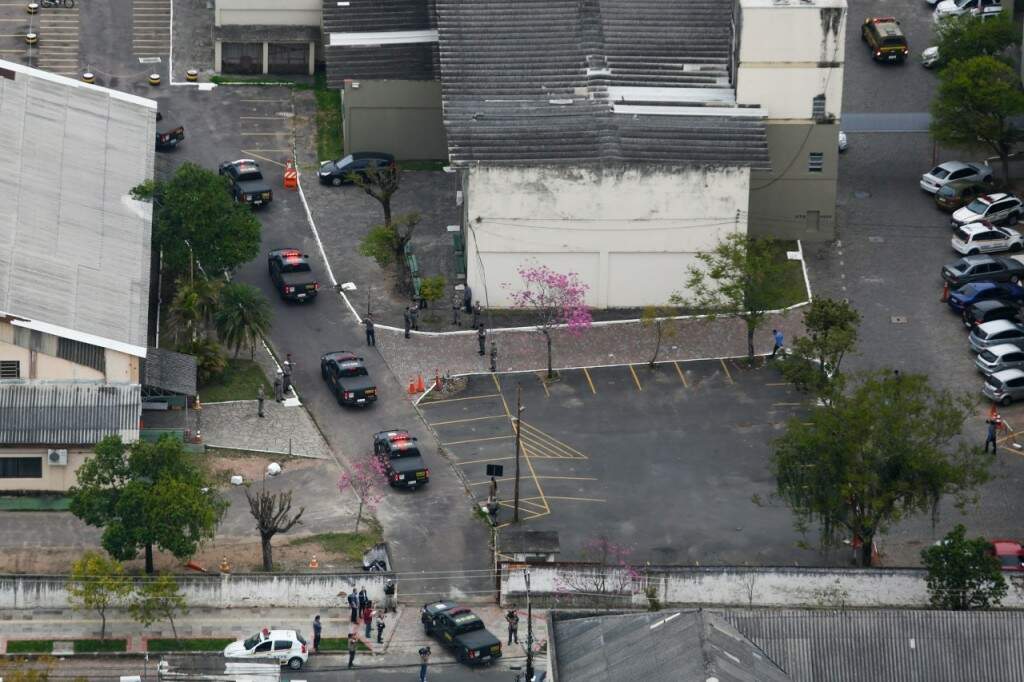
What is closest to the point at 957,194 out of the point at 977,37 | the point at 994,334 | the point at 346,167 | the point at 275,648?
the point at 977,37

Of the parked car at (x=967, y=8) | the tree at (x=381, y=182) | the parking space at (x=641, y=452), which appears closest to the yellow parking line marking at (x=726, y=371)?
the parking space at (x=641, y=452)

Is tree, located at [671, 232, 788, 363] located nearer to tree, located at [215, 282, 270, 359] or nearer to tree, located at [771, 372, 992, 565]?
tree, located at [771, 372, 992, 565]

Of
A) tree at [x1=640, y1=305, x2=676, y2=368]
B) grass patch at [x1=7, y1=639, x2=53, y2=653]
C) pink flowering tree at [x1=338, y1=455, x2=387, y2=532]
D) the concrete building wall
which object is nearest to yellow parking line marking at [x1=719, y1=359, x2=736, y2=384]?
tree at [x1=640, y1=305, x2=676, y2=368]

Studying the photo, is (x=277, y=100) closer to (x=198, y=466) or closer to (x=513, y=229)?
(x=513, y=229)

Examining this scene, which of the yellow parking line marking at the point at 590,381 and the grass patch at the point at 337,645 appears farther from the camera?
the yellow parking line marking at the point at 590,381

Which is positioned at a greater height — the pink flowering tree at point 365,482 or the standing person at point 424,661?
the pink flowering tree at point 365,482

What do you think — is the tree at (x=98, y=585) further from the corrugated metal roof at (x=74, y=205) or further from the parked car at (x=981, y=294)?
the parked car at (x=981, y=294)

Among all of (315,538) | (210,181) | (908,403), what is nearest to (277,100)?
(210,181)
